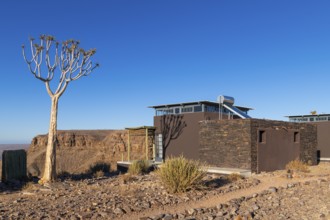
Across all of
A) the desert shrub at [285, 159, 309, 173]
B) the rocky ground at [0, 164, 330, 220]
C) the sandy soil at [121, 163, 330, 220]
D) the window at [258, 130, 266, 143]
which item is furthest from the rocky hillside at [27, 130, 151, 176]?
the rocky ground at [0, 164, 330, 220]

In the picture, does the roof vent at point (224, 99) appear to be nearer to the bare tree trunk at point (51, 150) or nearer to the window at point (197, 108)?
the window at point (197, 108)

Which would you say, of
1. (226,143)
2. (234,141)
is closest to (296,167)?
(234,141)

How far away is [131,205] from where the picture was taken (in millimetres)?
9188

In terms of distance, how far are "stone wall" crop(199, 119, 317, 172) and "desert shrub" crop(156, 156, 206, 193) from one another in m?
6.64

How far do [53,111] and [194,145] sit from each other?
10868mm

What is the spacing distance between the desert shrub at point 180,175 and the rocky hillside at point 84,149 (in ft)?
124

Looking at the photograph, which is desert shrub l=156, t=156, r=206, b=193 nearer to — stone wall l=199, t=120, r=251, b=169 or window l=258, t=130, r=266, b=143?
stone wall l=199, t=120, r=251, b=169

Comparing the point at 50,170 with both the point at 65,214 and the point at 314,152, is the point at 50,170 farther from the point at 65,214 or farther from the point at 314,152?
the point at 314,152

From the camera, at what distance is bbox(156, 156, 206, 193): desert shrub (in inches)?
432

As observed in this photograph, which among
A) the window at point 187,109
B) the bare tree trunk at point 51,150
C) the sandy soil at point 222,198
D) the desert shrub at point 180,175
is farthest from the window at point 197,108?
the desert shrub at point 180,175

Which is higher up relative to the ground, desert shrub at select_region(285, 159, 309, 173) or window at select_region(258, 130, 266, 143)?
window at select_region(258, 130, 266, 143)

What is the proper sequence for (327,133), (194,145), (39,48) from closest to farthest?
(39,48), (194,145), (327,133)

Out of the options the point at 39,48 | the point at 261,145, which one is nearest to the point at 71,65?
the point at 39,48

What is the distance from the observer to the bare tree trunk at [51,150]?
13.5 metres
